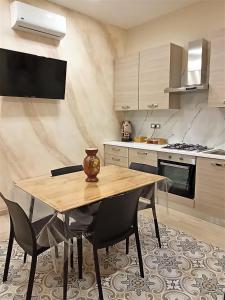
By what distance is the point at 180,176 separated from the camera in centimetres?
312

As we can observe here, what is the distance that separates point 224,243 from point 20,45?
3263 millimetres

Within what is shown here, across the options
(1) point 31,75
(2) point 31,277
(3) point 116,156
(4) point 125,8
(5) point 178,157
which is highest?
(4) point 125,8

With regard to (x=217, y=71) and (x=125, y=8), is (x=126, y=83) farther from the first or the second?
(x=217, y=71)

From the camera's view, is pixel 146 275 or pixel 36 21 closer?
pixel 146 275

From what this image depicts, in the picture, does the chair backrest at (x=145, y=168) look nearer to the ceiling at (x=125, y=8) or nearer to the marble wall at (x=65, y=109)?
the marble wall at (x=65, y=109)

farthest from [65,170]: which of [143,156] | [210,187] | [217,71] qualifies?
[217,71]

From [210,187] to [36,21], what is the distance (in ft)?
9.53

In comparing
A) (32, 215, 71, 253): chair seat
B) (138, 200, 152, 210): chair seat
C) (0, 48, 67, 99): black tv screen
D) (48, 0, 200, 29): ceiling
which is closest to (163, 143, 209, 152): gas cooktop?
(138, 200, 152, 210): chair seat

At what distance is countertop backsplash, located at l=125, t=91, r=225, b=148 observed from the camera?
3.23 m

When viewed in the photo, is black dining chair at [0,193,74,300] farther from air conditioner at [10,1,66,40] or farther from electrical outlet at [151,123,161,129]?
electrical outlet at [151,123,161,129]

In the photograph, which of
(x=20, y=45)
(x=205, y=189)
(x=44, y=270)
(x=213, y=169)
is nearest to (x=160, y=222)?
(x=205, y=189)

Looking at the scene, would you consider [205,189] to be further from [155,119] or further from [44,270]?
[44,270]

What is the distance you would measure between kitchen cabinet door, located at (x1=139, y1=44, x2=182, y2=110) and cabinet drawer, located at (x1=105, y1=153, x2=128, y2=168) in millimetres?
866

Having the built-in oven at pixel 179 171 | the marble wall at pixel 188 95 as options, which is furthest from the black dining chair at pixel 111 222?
the marble wall at pixel 188 95
